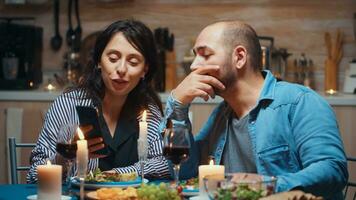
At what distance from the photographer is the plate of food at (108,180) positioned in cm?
211

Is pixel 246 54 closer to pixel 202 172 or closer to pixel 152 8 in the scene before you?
pixel 202 172

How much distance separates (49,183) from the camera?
74.8 inches

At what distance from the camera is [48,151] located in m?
2.54

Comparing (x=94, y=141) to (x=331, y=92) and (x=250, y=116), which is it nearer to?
(x=250, y=116)

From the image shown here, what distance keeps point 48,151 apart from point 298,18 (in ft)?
8.11

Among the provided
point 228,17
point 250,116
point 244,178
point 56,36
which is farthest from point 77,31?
point 244,178

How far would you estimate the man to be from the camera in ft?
6.86

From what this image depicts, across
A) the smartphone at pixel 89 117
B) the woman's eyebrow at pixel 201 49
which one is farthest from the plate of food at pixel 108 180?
the woman's eyebrow at pixel 201 49

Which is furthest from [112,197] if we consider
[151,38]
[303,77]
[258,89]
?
[303,77]

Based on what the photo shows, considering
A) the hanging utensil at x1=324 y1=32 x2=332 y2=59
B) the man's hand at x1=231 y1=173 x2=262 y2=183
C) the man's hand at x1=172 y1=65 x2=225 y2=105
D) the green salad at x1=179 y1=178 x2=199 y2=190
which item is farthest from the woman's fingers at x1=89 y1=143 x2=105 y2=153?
the hanging utensil at x1=324 y1=32 x2=332 y2=59

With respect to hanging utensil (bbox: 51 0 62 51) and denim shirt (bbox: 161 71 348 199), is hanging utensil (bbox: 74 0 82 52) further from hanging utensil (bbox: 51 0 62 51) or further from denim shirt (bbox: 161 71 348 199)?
denim shirt (bbox: 161 71 348 199)

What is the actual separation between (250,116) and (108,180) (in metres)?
0.51

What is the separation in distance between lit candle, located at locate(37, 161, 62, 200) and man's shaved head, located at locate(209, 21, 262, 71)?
756mm

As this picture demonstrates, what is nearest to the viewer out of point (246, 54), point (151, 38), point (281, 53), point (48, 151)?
point (246, 54)
